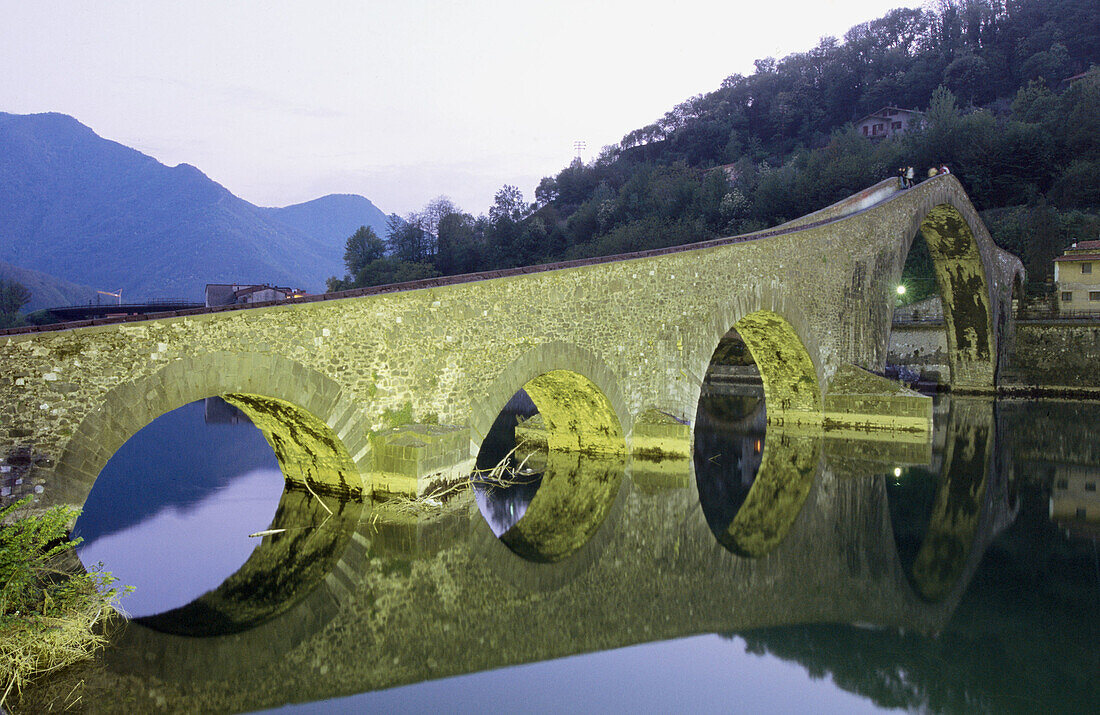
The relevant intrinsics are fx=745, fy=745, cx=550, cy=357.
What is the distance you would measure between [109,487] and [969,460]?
52.0 ft

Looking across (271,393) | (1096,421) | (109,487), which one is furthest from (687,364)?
(1096,421)

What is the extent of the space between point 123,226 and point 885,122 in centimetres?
14246

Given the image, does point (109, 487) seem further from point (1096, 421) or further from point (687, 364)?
point (1096, 421)

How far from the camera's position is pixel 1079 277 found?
99.5 ft

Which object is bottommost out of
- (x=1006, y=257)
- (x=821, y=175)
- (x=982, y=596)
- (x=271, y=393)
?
(x=982, y=596)

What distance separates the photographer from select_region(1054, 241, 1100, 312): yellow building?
30.0 meters

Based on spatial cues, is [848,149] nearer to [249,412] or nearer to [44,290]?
[249,412]

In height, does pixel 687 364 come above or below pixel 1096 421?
above

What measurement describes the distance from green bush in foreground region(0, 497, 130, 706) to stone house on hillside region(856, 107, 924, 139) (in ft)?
205

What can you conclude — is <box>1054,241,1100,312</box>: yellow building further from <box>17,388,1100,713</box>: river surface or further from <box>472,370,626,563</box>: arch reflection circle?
<box>472,370,626,563</box>: arch reflection circle

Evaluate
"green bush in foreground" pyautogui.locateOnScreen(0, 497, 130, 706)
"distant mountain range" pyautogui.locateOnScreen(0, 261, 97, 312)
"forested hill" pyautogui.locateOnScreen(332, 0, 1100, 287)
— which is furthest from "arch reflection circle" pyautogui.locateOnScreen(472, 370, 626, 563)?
"distant mountain range" pyautogui.locateOnScreen(0, 261, 97, 312)

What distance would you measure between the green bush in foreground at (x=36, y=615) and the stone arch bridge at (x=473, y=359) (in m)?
1.51

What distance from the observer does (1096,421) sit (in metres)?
20.6

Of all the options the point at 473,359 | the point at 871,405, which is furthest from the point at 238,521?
the point at 871,405
